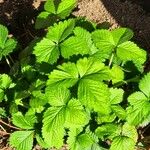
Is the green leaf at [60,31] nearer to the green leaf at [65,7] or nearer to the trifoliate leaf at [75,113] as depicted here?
the green leaf at [65,7]

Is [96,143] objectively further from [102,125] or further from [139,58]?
[139,58]

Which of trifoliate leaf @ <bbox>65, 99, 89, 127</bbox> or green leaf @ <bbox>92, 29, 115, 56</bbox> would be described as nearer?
trifoliate leaf @ <bbox>65, 99, 89, 127</bbox>

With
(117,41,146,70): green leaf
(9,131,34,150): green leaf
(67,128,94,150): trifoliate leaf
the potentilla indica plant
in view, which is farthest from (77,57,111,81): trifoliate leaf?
(9,131,34,150): green leaf

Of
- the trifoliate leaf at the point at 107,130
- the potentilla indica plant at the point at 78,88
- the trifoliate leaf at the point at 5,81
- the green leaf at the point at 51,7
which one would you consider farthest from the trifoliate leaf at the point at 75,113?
the green leaf at the point at 51,7

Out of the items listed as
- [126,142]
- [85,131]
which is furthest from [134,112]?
[85,131]

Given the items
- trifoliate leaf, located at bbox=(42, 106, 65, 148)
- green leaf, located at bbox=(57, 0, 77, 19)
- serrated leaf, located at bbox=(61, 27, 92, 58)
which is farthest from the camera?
green leaf, located at bbox=(57, 0, 77, 19)

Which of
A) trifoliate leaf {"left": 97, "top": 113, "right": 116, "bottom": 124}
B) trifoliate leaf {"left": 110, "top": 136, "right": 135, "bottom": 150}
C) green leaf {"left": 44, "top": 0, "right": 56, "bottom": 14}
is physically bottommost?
trifoliate leaf {"left": 110, "top": 136, "right": 135, "bottom": 150}

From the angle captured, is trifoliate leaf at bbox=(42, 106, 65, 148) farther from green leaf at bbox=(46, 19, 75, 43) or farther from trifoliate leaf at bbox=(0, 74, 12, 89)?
trifoliate leaf at bbox=(0, 74, 12, 89)
